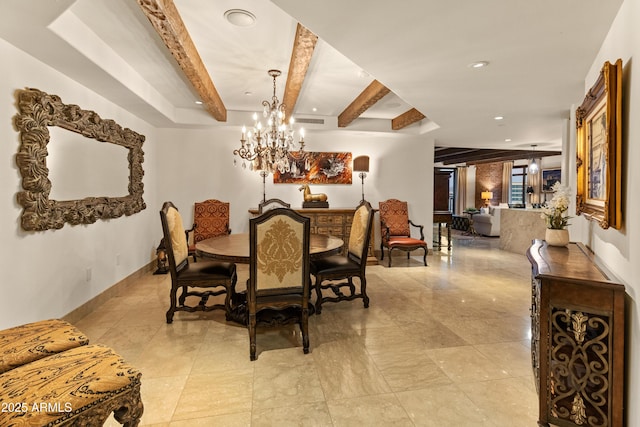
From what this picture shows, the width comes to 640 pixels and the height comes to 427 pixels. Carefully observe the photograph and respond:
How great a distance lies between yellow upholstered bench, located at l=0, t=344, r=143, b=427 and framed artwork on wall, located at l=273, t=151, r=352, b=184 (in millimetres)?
4560

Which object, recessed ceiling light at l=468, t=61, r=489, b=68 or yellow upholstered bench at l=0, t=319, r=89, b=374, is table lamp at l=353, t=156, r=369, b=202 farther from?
yellow upholstered bench at l=0, t=319, r=89, b=374

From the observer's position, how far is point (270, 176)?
19.1 ft

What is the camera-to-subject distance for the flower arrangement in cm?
254

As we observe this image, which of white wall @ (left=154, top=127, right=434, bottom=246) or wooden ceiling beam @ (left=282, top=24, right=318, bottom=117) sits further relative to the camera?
white wall @ (left=154, top=127, right=434, bottom=246)

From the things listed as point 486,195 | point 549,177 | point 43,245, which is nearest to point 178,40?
point 43,245

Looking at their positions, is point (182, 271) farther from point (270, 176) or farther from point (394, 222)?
point (394, 222)

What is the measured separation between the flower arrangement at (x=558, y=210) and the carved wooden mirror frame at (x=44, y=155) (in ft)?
13.2

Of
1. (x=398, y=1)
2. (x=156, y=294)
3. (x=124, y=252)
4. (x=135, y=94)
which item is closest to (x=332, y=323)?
(x=156, y=294)

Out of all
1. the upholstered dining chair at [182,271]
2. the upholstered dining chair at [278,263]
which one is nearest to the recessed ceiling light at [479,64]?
→ the upholstered dining chair at [278,263]

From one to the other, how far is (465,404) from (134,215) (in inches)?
177

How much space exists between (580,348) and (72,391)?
7.46ft

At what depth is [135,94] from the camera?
3592mm

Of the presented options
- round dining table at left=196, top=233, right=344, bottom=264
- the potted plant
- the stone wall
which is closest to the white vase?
the potted plant

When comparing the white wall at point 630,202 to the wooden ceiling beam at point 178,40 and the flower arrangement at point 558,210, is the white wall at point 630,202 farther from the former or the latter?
the wooden ceiling beam at point 178,40
